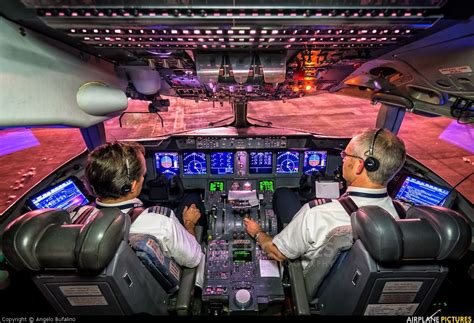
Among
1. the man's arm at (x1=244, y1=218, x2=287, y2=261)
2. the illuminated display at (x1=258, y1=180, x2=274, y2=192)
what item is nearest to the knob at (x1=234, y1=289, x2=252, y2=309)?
the man's arm at (x1=244, y1=218, x2=287, y2=261)

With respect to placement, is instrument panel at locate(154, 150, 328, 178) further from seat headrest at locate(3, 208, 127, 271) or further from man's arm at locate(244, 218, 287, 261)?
seat headrest at locate(3, 208, 127, 271)

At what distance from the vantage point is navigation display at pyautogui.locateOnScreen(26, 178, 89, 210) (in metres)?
2.28

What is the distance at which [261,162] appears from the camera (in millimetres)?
2990

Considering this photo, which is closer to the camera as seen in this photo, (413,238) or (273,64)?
(413,238)

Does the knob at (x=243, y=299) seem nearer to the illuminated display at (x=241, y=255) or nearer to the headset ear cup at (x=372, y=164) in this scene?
the illuminated display at (x=241, y=255)

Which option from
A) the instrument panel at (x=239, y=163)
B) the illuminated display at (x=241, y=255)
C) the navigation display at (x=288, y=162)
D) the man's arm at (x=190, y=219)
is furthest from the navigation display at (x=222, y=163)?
the illuminated display at (x=241, y=255)

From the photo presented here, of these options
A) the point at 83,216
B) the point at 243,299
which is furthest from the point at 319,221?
the point at 83,216

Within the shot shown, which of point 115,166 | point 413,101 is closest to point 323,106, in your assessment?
point 413,101

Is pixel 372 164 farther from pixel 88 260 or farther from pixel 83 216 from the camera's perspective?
pixel 83 216

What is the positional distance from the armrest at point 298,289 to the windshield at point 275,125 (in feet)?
11.1

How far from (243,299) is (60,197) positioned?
2099 millimetres

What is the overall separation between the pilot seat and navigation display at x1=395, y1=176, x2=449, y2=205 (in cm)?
260

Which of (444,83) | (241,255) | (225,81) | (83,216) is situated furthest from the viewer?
(241,255)

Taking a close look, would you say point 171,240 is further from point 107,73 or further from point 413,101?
point 413,101
